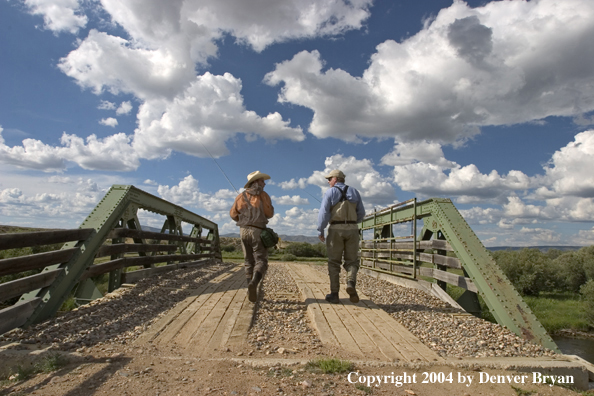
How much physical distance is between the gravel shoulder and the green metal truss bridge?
0.84 feet

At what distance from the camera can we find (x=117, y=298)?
17.1 feet

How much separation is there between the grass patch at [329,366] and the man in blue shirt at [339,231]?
2.37 meters

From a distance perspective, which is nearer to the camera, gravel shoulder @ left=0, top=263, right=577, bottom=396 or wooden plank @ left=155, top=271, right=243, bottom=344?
gravel shoulder @ left=0, top=263, right=577, bottom=396

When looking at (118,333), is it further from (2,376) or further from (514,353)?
(514,353)

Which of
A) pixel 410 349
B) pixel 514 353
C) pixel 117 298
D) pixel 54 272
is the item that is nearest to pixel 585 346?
pixel 514 353

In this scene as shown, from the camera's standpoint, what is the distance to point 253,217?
5492 millimetres

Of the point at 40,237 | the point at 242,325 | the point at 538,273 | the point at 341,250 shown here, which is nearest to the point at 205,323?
the point at 242,325

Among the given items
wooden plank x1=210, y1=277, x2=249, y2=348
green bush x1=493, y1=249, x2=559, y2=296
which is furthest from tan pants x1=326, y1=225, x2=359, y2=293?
green bush x1=493, y1=249, x2=559, y2=296

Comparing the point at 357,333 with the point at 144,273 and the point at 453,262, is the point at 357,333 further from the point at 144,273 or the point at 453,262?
the point at 144,273

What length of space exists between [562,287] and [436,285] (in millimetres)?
12755

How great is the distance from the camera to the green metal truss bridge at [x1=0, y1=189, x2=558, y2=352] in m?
3.84

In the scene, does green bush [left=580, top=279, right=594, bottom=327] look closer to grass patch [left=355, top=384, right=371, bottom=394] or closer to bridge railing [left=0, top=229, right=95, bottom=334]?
grass patch [left=355, top=384, right=371, bottom=394]

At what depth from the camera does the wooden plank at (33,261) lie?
3.50 metres

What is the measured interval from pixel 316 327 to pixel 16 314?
9.81ft
